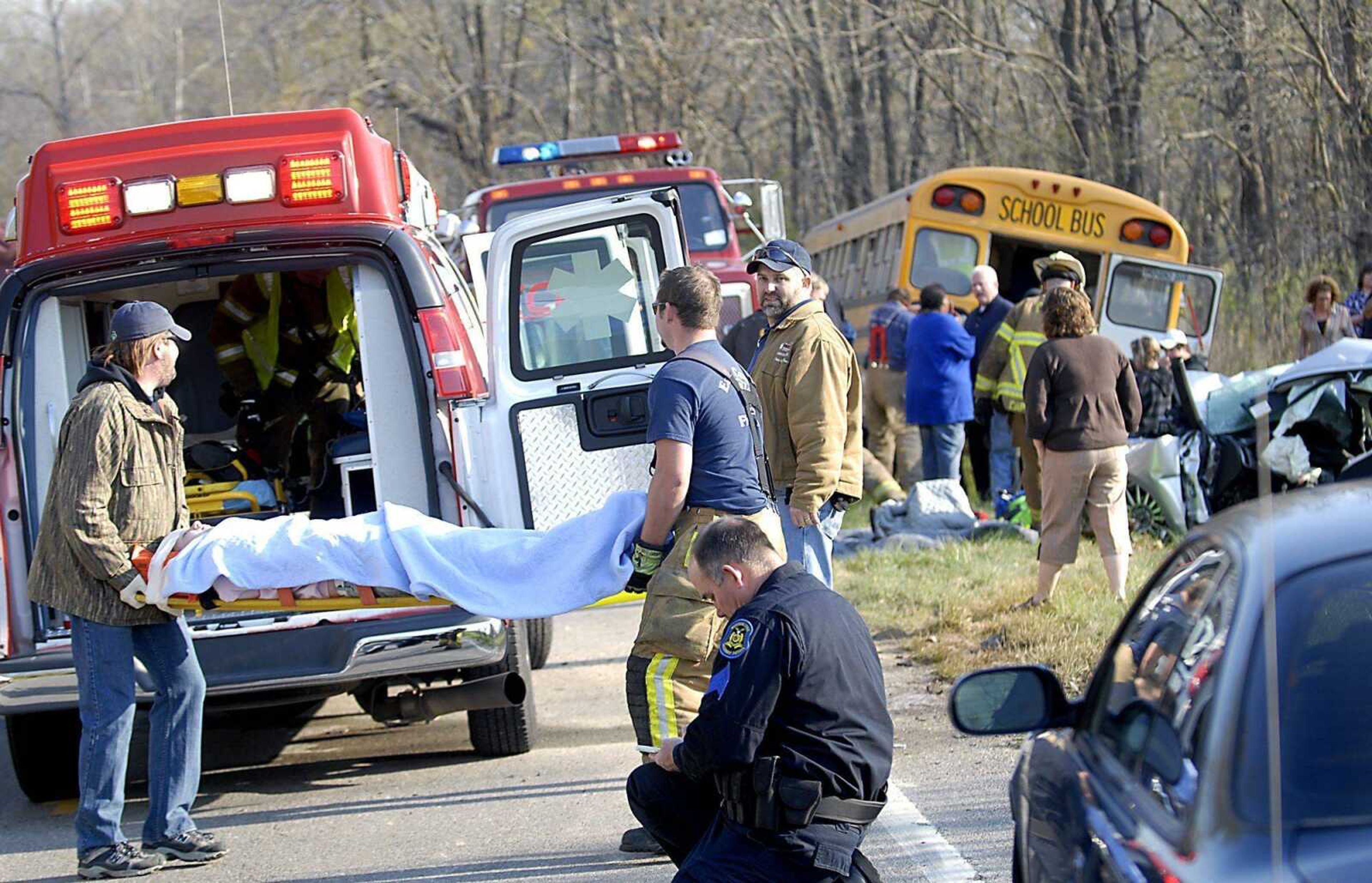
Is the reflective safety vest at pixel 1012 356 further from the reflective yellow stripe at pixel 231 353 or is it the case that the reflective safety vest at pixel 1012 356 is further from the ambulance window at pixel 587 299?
the reflective yellow stripe at pixel 231 353

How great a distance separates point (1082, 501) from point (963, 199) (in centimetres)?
671

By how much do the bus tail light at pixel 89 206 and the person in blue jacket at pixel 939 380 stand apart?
672 cm

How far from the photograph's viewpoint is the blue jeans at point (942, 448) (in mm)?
11930

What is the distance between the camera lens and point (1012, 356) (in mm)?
11266

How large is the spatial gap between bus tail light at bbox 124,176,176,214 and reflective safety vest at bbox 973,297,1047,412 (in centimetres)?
631

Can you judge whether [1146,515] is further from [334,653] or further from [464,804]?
[334,653]

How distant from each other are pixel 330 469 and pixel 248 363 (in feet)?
3.39

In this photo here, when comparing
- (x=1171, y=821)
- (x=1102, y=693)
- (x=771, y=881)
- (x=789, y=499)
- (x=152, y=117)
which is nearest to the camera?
(x=1171, y=821)

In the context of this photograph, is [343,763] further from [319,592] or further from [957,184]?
[957,184]

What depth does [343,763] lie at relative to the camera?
718 cm

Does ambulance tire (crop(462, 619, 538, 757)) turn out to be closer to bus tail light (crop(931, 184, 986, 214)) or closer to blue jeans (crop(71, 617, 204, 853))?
blue jeans (crop(71, 617, 204, 853))

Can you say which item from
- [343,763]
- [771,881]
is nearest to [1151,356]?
[343,763]

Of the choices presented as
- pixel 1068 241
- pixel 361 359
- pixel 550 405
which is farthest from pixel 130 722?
pixel 1068 241

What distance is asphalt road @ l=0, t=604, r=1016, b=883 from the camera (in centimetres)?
536
